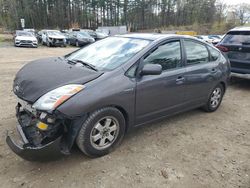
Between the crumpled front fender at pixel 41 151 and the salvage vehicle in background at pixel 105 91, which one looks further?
the salvage vehicle in background at pixel 105 91

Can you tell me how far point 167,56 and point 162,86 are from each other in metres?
0.50

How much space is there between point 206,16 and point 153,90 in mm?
65042

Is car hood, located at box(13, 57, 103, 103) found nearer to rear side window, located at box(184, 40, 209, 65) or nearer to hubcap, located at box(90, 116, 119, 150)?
hubcap, located at box(90, 116, 119, 150)

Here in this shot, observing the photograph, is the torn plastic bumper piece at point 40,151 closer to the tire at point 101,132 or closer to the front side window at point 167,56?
the tire at point 101,132

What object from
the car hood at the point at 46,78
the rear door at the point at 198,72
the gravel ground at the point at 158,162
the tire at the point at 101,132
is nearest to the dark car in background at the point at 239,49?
the rear door at the point at 198,72

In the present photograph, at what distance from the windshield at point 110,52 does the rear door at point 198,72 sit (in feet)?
2.90

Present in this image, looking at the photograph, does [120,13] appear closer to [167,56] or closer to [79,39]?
[79,39]

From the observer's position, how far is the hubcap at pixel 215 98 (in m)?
4.58

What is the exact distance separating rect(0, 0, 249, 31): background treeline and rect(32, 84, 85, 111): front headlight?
2142 inches

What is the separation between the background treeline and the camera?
55125mm

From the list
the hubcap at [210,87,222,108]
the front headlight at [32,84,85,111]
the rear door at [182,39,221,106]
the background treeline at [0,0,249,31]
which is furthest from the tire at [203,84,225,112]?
the background treeline at [0,0,249,31]

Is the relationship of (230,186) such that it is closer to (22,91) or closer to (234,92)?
(22,91)

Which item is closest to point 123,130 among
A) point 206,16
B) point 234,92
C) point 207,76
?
point 207,76

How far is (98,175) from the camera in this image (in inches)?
105
